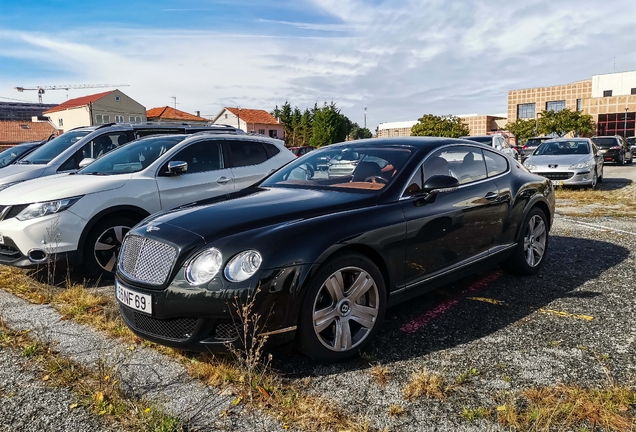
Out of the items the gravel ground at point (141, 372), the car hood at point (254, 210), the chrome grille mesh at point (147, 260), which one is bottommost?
the gravel ground at point (141, 372)

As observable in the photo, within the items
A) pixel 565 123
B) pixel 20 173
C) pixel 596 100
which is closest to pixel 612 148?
A: pixel 20 173

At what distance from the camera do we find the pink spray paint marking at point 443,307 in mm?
4031

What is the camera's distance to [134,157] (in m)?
6.28

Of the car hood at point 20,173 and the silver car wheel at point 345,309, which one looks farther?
the car hood at point 20,173

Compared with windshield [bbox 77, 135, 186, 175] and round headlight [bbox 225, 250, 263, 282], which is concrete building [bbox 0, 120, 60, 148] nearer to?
windshield [bbox 77, 135, 186, 175]

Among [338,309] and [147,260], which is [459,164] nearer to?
[338,309]

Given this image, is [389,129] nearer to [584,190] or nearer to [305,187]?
[584,190]

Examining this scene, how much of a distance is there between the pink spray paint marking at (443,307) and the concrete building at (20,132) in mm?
66348

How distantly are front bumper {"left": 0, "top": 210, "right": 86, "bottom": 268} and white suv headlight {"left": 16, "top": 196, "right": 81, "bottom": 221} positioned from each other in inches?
2.0

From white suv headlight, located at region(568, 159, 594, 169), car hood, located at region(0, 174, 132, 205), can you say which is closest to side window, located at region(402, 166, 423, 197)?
car hood, located at region(0, 174, 132, 205)

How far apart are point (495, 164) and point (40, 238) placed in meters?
4.71

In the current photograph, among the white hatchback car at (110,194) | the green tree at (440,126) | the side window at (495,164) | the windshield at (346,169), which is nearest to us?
the windshield at (346,169)

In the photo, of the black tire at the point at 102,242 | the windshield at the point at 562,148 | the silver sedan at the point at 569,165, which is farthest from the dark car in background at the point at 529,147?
the black tire at the point at 102,242

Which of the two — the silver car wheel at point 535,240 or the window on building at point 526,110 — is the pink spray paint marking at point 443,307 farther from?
the window on building at point 526,110
